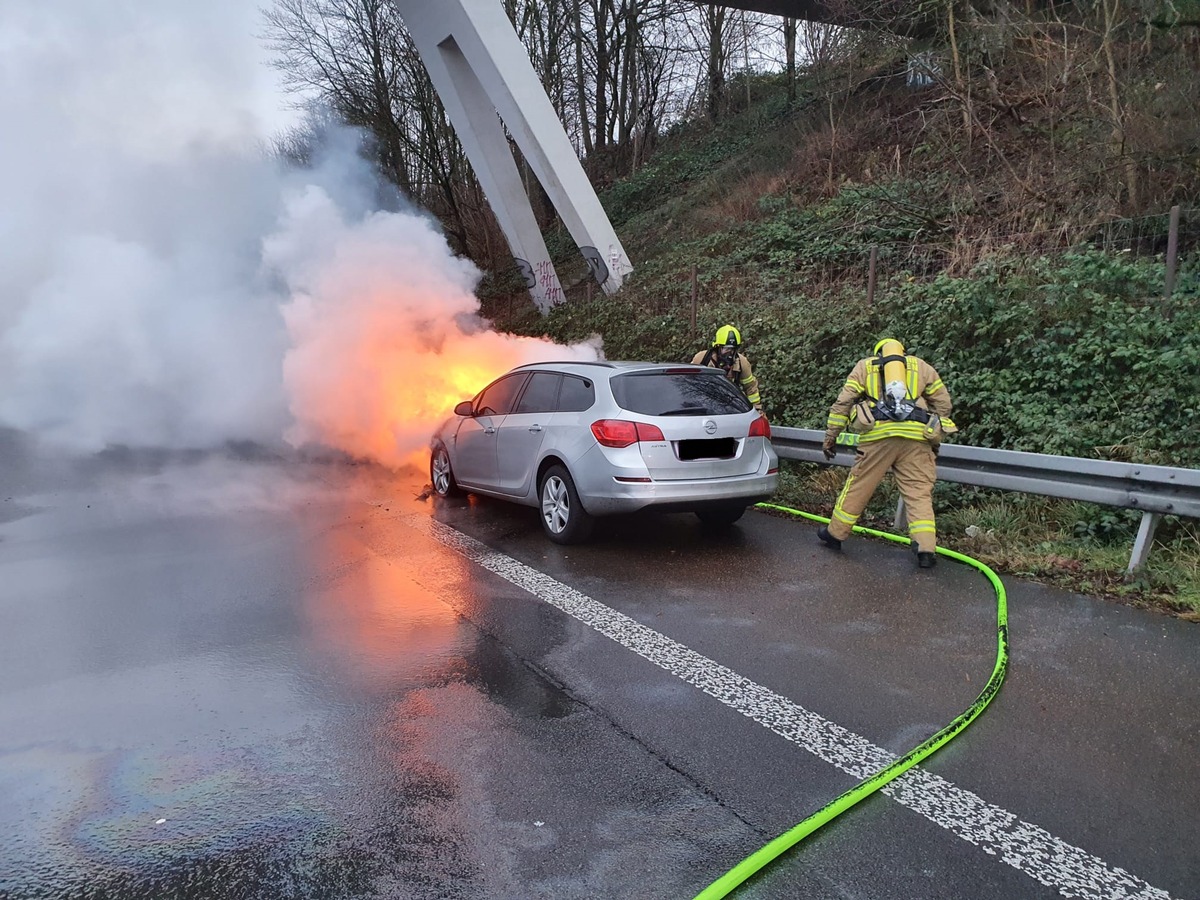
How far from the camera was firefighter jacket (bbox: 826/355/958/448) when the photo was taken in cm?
590

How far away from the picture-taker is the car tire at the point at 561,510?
638cm

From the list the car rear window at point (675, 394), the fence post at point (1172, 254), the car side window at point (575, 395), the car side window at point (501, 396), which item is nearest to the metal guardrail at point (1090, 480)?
the car rear window at point (675, 394)

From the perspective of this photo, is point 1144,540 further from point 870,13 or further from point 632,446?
point 870,13

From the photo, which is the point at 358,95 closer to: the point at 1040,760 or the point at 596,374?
the point at 596,374

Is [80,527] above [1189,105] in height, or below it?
below

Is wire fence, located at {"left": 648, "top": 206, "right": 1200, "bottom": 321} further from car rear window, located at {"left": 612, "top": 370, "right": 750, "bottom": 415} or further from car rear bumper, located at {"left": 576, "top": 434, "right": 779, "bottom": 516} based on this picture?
car rear bumper, located at {"left": 576, "top": 434, "right": 779, "bottom": 516}

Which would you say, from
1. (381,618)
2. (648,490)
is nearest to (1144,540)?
(648,490)

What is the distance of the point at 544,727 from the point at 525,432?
3819 mm

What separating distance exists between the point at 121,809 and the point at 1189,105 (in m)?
11.8

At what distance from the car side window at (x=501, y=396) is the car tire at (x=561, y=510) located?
1.08 meters

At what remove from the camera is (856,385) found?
613 centimetres

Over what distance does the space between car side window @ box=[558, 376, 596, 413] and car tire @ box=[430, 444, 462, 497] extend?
205cm

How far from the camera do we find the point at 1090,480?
5.60 metres

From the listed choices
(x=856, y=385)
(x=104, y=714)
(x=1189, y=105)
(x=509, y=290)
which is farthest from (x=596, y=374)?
(x=509, y=290)
